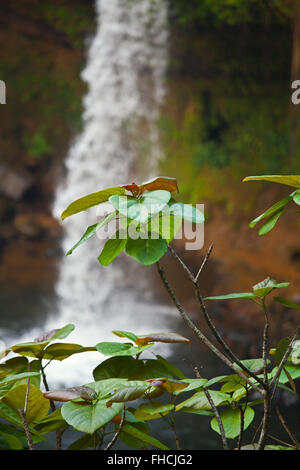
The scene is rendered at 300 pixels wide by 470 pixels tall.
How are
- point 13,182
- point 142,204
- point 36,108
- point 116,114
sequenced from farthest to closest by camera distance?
1. point 36,108
2. point 13,182
3. point 116,114
4. point 142,204

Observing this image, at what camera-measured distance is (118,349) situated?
16.5 inches

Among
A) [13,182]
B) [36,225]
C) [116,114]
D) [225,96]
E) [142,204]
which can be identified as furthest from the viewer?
[36,225]

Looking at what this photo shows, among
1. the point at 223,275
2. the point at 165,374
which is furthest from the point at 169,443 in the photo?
the point at 223,275

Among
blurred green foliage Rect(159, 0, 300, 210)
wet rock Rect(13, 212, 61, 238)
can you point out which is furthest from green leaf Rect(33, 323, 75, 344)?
wet rock Rect(13, 212, 61, 238)

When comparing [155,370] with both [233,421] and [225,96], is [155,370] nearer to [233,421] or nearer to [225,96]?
[233,421]

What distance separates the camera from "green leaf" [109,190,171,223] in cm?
32

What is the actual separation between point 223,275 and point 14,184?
11.4ft

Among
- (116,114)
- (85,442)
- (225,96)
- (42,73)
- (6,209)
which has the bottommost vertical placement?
(85,442)

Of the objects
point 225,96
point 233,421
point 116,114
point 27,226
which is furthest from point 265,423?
point 27,226

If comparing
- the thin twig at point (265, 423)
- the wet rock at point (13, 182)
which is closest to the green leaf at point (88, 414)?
the thin twig at point (265, 423)

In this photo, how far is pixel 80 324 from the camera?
3.42 metres

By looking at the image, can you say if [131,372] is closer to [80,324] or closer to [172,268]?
[80,324]

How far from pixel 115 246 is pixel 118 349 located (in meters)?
0.11
